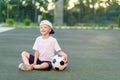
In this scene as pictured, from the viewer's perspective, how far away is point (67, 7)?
151 feet

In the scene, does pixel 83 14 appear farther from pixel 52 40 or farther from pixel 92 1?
pixel 52 40

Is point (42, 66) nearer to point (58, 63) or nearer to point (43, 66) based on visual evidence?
point (43, 66)

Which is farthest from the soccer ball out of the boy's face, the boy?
the boy's face

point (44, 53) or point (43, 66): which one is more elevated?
point (44, 53)

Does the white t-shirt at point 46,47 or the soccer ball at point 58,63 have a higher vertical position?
the white t-shirt at point 46,47

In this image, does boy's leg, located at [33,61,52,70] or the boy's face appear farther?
boy's leg, located at [33,61,52,70]

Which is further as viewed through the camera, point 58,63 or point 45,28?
point 58,63

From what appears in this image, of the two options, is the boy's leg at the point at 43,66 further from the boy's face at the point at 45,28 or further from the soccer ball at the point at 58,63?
the boy's face at the point at 45,28

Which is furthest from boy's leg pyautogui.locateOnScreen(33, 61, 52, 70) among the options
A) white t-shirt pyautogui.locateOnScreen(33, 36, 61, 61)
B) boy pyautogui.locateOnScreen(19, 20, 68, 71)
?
white t-shirt pyautogui.locateOnScreen(33, 36, 61, 61)

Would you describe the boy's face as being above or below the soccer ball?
above

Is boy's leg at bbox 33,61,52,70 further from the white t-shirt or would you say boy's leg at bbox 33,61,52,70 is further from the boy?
the white t-shirt

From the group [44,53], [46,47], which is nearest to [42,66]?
[44,53]

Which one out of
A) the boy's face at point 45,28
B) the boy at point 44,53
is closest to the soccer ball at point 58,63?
the boy at point 44,53

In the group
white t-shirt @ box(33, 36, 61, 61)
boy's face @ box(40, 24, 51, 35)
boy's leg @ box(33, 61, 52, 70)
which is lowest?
boy's leg @ box(33, 61, 52, 70)
